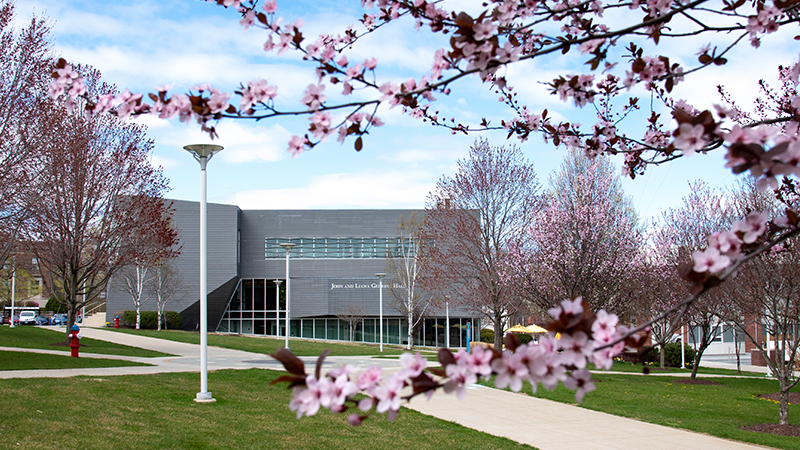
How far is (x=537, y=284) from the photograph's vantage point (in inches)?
722

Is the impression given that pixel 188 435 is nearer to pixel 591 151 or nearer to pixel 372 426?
pixel 372 426

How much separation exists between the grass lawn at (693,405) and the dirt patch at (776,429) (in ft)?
0.97

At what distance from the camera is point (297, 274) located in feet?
151

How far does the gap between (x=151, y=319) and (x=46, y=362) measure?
29.1 metres

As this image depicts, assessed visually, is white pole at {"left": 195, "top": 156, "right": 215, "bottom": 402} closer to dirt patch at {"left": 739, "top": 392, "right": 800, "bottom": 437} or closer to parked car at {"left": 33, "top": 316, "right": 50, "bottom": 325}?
dirt patch at {"left": 739, "top": 392, "right": 800, "bottom": 437}

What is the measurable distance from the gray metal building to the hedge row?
115cm

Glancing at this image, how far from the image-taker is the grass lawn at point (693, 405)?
991cm

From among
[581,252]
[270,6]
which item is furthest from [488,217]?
[270,6]

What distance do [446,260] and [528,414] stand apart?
11.6 m

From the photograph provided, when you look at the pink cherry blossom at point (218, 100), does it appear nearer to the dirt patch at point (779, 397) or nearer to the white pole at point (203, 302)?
the white pole at point (203, 302)

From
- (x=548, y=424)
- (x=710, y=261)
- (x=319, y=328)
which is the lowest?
(x=319, y=328)

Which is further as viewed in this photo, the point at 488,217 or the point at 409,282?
the point at 409,282

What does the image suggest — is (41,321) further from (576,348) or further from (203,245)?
(576,348)

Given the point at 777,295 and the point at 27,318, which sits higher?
the point at 777,295
